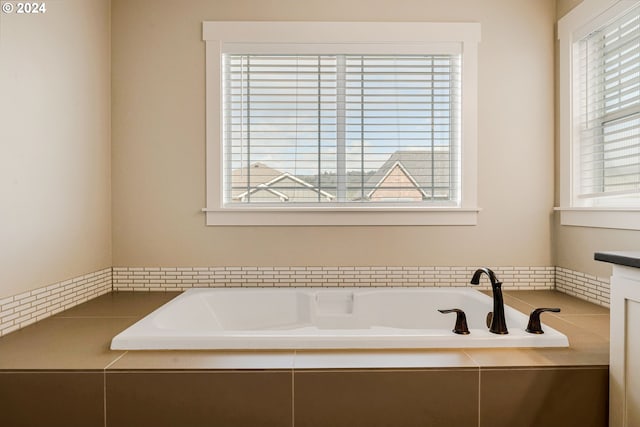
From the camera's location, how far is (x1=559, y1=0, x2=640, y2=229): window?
1.98 metres

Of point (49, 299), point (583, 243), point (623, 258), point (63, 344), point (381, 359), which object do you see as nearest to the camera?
point (623, 258)

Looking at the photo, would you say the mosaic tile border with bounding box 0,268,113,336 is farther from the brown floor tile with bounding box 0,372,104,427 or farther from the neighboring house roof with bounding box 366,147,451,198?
the neighboring house roof with bounding box 366,147,451,198

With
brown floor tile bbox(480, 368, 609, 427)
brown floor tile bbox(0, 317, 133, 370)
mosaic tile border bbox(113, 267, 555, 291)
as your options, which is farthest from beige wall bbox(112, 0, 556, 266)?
brown floor tile bbox(480, 368, 609, 427)

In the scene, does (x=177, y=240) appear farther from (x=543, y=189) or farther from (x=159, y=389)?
(x=543, y=189)

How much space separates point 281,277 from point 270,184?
578 millimetres

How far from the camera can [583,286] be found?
7.54 ft

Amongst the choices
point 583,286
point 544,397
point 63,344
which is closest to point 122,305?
point 63,344

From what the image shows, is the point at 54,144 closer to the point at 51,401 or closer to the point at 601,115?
the point at 51,401

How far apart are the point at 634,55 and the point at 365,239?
164 cm

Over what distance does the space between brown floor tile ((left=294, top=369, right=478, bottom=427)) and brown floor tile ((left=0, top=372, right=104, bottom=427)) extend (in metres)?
0.64

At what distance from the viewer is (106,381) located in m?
1.28

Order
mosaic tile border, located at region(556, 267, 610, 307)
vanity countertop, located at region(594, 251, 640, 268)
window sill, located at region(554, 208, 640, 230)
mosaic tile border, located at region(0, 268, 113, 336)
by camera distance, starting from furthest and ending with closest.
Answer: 1. mosaic tile border, located at region(556, 267, 610, 307)
2. window sill, located at region(554, 208, 640, 230)
3. mosaic tile border, located at region(0, 268, 113, 336)
4. vanity countertop, located at region(594, 251, 640, 268)

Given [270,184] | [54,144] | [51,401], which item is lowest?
[51,401]

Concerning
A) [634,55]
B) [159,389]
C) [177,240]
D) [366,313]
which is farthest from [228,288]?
[634,55]
